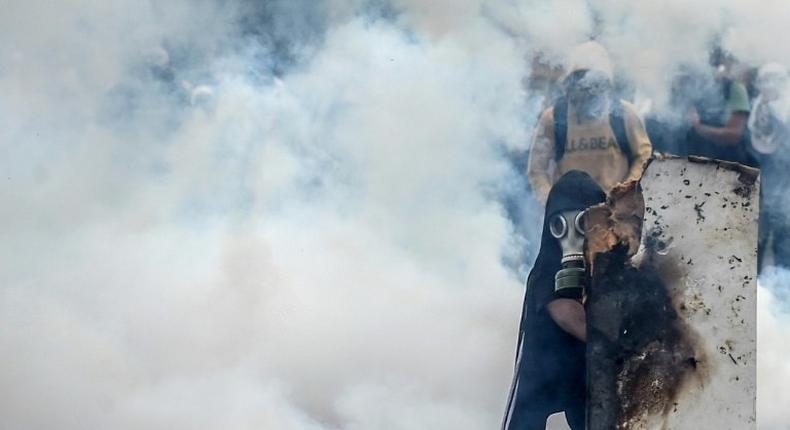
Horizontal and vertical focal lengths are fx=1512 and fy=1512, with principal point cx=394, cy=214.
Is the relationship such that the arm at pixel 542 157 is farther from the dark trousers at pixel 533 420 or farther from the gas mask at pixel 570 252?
the dark trousers at pixel 533 420

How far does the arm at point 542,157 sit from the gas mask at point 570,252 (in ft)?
1.35

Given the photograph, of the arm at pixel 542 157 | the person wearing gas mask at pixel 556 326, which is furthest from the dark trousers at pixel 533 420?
the arm at pixel 542 157

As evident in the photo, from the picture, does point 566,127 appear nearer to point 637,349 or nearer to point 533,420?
point 533,420

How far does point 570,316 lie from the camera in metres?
6.43

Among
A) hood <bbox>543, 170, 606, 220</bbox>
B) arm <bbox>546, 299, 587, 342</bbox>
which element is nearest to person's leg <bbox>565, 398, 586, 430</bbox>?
arm <bbox>546, 299, 587, 342</bbox>

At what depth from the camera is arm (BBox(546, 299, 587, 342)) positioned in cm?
631

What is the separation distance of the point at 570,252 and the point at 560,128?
2.97ft

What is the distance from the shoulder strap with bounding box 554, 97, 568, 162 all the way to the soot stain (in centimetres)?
158

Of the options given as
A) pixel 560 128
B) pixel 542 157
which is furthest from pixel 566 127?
pixel 542 157

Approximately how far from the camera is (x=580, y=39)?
7695 millimetres

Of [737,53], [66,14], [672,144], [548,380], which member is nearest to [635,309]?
[548,380]

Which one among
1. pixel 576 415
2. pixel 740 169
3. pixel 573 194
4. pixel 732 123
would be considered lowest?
pixel 576 415

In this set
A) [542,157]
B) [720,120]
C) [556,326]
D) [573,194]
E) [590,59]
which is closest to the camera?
[556,326]

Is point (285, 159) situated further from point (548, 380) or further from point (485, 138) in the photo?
point (548, 380)
